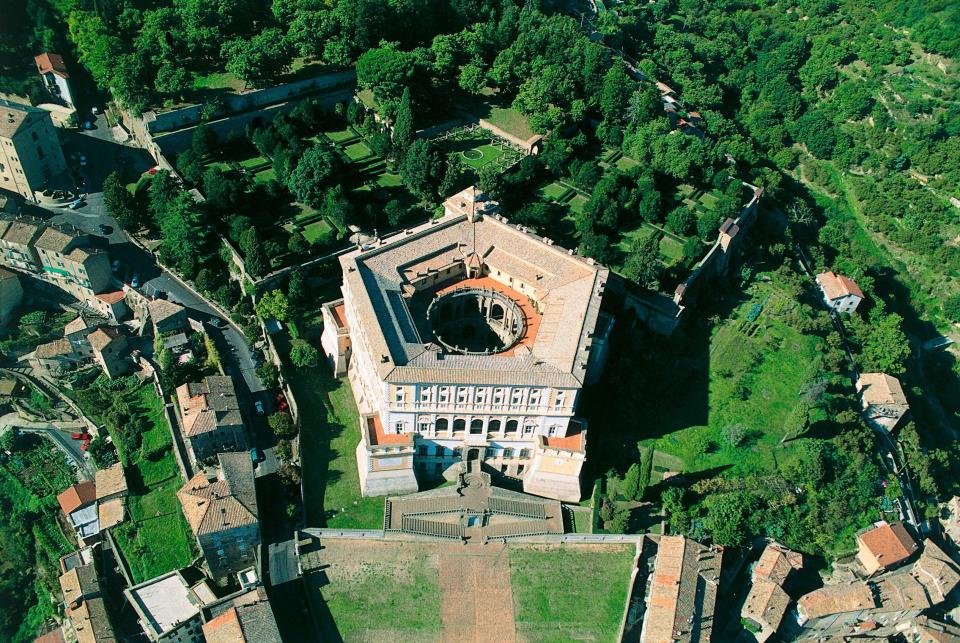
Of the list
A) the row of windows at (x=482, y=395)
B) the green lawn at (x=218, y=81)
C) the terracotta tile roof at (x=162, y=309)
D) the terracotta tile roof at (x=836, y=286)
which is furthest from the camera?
the green lawn at (x=218, y=81)

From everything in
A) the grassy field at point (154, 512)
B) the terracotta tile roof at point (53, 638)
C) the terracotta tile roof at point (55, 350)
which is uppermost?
the terracotta tile roof at point (55, 350)

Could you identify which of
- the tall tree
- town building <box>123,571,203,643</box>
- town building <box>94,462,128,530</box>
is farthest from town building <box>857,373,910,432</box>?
town building <box>94,462,128,530</box>

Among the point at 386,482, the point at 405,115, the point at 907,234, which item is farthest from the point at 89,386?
the point at 907,234

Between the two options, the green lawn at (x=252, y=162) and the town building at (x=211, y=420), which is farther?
the green lawn at (x=252, y=162)

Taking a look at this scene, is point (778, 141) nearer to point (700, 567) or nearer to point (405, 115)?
point (405, 115)

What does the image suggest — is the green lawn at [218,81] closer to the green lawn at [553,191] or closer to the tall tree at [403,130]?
the tall tree at [403,130]

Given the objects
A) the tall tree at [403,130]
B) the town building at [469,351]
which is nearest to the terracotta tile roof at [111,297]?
the town building at [469,351]
